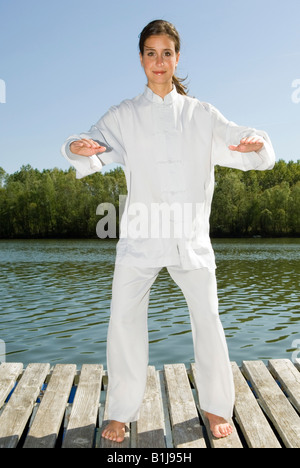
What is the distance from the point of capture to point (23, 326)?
9.88 m

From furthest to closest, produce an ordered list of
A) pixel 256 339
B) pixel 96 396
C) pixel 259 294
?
pixel 259 294
pixel 256 339
pixel 96 396

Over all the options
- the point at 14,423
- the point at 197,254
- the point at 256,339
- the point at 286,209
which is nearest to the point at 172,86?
the point at 197,254

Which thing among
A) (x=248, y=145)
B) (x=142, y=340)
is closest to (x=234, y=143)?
(x=248, y=145)

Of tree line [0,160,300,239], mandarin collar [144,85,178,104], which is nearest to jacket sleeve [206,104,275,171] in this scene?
mandarin collar [144,85,178,104]

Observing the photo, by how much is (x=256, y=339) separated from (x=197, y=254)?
6318 millimetres

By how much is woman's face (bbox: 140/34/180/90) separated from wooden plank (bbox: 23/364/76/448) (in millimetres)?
2127

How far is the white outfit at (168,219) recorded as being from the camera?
2975mm

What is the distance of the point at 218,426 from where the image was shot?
10.2 feet

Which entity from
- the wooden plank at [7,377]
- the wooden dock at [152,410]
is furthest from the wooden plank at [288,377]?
the wooden plank at [7,377]

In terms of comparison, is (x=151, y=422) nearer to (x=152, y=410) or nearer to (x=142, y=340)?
(x=152, y=410)

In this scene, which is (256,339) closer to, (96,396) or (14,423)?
(96,396)

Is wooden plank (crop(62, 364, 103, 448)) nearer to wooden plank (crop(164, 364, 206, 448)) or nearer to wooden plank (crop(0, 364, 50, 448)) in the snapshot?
wooden plank (crop(0, 364, 50, 448))

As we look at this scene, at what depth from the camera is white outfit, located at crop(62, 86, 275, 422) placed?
2.97m

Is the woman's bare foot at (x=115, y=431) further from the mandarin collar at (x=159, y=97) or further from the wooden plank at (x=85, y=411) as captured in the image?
the mandarin collar at (x=159, y=97)
